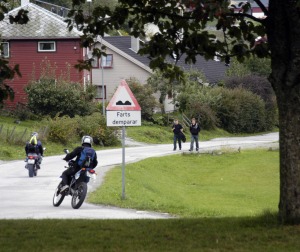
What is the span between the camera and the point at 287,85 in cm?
955

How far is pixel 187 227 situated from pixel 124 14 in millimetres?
2969

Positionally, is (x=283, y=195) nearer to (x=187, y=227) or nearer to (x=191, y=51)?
(x=187, y=227)

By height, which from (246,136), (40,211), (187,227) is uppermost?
(187,227)

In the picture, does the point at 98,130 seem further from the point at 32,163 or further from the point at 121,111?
the point at 121,111

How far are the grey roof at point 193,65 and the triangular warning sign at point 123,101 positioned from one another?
39805mm

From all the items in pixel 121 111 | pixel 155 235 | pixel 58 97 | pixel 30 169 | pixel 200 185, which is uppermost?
pixel 121 111

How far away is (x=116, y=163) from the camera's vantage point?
3241 centimetres

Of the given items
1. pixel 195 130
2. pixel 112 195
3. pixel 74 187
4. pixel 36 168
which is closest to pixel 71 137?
pixel 195 130

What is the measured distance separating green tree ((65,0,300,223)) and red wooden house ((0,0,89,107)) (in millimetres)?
47403

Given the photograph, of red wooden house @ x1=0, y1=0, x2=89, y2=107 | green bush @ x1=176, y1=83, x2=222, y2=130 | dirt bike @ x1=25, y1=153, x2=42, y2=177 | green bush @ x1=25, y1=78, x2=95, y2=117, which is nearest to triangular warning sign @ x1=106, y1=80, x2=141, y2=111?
dirt bike @ x1=25, y1=153, x2=42, y2=177

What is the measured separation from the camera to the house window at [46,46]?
59.2 metres

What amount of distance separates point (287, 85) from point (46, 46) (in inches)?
2004

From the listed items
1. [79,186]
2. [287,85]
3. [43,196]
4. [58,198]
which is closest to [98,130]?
[43,196]

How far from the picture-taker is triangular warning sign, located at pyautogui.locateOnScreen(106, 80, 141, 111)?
20.2 metres
